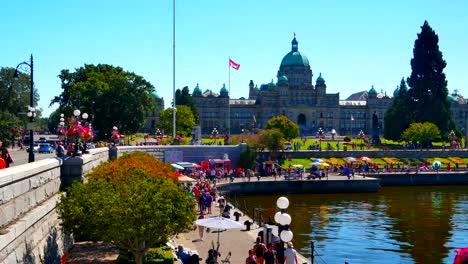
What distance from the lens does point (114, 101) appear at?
64125 millimetres

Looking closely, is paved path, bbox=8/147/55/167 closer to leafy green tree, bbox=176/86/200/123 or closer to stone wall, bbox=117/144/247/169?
stone wall, bbox=117/144/247/169

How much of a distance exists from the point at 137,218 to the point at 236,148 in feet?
160

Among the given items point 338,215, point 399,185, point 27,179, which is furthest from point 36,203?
point 399,185

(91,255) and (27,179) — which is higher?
(27,179)

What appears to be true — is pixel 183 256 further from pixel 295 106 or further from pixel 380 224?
pixel 295 106

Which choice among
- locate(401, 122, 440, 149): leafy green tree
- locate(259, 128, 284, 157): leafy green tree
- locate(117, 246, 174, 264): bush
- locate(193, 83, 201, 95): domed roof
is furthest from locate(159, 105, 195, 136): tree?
locate(117, 246, 174, 264): bush

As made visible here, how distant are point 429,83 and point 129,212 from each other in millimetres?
88774

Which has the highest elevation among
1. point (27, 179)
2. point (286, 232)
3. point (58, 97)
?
point (58, 97)

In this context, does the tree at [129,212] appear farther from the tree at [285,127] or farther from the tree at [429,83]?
the tree at [285,127]

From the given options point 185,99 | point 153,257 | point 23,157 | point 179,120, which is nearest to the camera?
point 153,257

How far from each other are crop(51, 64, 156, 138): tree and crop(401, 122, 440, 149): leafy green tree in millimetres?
43776

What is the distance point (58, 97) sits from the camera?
7212cm

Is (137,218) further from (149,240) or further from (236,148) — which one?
(236,148)

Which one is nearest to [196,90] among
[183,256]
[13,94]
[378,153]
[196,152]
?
[13,94]
